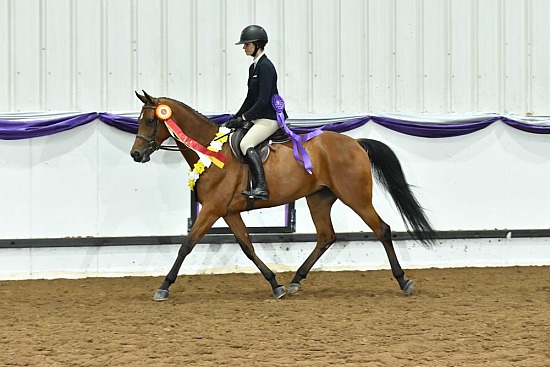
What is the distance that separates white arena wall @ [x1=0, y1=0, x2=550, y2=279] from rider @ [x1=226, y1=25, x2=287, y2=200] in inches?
68.7

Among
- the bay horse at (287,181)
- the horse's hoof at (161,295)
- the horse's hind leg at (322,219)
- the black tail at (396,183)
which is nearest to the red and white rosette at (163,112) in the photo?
the bay horse at (287,181)

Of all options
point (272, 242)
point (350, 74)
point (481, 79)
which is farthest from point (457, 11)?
point (272, 242)

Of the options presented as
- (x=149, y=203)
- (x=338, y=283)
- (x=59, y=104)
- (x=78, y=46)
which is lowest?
(x=338, y=283)

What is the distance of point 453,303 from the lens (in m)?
6.64

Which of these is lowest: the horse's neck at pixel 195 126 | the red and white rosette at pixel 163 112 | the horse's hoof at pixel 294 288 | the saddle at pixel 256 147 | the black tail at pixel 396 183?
the horse's hoof at pixel 294 288

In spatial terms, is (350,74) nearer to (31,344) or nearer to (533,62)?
(533,62)

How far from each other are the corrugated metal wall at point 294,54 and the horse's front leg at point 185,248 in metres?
2.14

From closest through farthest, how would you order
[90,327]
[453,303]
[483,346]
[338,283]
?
[483,346], [90,327], [453,303], [338,283]

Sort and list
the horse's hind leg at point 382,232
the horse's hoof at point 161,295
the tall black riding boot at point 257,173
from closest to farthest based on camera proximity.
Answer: the horse's hoof at point 161,295
the tall black riding boot at point 257,173
the horse's hind leg at point 382,232

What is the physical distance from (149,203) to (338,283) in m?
2.21

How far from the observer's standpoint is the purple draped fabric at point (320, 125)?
8.38 metres

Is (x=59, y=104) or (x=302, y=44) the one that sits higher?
(x=302, y=44)

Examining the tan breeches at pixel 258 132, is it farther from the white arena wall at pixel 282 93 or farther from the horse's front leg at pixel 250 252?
the white arena wall at pixel 282 93

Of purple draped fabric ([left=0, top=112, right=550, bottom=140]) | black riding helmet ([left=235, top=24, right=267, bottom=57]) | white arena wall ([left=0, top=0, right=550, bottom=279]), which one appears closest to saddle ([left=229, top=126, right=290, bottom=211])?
black riding helmet ([left=235, top=24, right=267, bottom=57])
